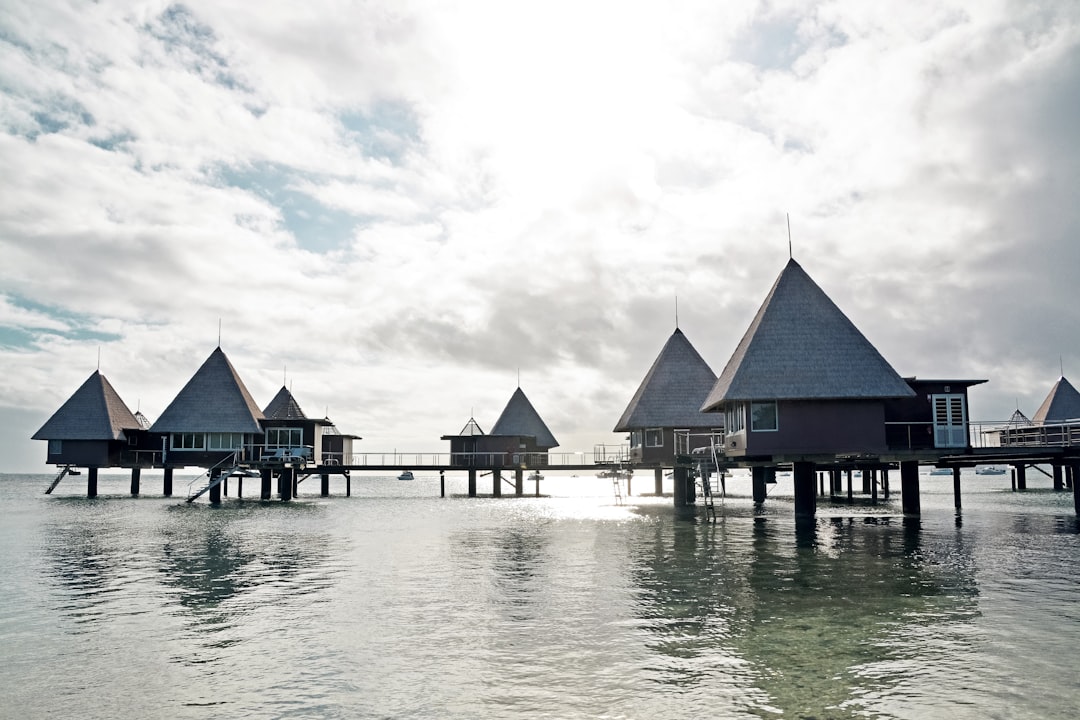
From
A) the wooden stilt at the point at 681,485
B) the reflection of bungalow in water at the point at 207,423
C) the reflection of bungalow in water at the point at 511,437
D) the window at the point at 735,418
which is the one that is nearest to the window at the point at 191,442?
the reflection of bungalow in water at the point at 207,423

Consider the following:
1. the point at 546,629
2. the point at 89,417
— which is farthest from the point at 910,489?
Result: the point at 89,417

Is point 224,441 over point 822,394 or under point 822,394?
under

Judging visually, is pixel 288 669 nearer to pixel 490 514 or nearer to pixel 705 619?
pixel 705 619

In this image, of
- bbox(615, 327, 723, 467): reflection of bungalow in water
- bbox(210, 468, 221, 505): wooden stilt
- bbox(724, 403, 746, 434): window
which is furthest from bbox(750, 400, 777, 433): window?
bbox(210, 468, 221, 505): wooden stilt

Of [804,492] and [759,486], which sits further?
[759,486]

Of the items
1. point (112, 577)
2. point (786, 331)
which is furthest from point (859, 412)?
point (112, 577)

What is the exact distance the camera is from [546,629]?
43.9 ft

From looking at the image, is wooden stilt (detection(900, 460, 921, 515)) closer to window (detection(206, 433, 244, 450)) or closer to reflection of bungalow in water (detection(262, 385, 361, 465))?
reflection of bungalow in water (detection(262, 385, 361, 465))

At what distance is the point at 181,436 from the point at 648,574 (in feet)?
135

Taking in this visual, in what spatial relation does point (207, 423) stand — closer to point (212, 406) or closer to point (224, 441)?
point (212, 406)

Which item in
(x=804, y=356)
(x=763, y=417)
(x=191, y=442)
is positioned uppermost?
(x=804, y=356)

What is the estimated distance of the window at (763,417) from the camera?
29500mm

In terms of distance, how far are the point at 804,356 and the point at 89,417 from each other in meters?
47.8

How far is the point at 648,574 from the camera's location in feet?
62.4
